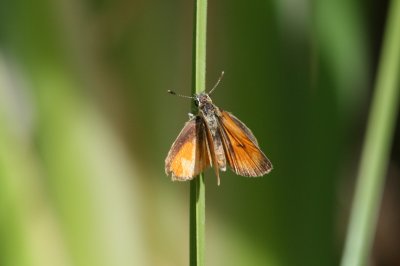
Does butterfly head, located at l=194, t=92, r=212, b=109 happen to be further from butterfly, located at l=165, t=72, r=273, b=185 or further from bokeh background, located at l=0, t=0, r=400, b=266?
bokeh background, located at l=0, t=0, r=400, b=266

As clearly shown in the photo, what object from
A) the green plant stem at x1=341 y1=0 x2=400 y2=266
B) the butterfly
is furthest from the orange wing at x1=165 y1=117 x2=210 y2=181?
the green plant stem at x1=341 y1=0 x2=400 y2=266

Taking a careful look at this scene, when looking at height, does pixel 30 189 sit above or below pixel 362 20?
below

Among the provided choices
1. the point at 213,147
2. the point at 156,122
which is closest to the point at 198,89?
the point at 213,147

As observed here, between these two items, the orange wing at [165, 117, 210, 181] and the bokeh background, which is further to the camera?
the bokeh background

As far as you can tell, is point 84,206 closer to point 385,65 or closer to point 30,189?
point 30,189

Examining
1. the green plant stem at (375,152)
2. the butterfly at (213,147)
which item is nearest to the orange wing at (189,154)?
the butterfly at (213,147)

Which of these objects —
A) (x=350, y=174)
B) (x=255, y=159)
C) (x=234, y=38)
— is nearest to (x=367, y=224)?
(x=255, y=159)

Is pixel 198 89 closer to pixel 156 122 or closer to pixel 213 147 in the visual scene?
pixel 213 147
